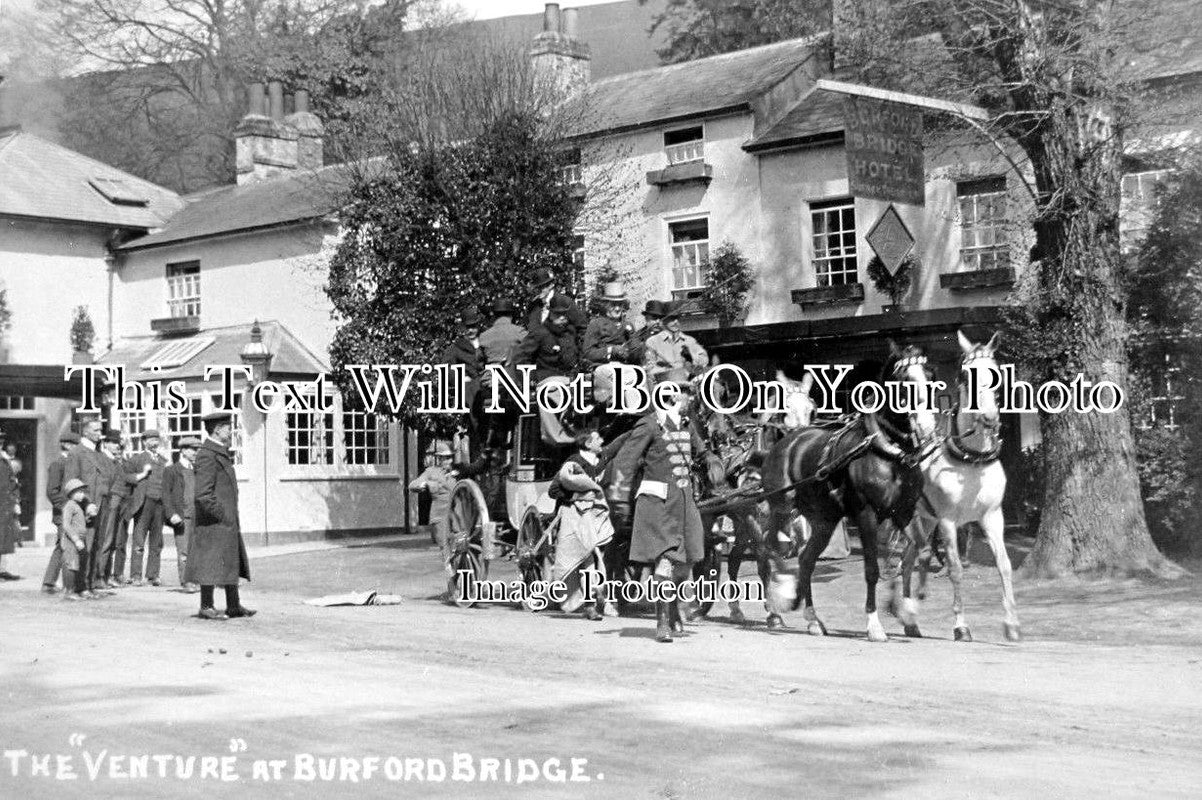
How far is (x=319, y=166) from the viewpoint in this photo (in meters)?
39.6

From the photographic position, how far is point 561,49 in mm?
34219

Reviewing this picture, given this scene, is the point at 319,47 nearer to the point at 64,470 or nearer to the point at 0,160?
the point at 0,160

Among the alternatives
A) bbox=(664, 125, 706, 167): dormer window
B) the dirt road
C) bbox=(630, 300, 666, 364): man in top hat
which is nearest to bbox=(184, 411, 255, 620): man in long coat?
the dirt road

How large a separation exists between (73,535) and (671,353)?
8196mm

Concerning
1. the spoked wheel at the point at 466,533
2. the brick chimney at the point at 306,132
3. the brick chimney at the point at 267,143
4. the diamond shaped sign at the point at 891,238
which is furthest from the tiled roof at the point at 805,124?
the brick chimney at the point at 267,143

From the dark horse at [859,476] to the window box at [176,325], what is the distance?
2485 cm

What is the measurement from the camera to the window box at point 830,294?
28.5m

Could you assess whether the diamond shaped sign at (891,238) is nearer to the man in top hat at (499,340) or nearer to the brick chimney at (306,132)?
the man in top hat at (499,340)

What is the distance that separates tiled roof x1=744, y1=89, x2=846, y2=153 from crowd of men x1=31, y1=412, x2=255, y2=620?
1283cm

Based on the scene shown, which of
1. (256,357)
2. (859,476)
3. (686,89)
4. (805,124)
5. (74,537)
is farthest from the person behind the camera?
(686,89)

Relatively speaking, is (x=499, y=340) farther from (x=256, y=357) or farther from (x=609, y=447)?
(x=256, y=357)

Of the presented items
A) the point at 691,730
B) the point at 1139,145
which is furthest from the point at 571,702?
the point at 1139,145

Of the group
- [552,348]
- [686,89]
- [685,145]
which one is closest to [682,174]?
[685,145]

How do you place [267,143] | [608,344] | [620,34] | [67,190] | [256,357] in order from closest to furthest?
[608,344] → [256,357] → [67,190] → [267,143] → [620,34]
